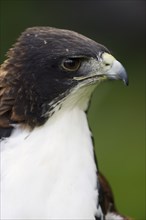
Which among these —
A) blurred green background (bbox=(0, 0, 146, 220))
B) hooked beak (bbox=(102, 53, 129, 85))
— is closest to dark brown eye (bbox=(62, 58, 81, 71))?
hooked beak (bbox=(102, 53, 129, 85))

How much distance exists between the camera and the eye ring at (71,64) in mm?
4320

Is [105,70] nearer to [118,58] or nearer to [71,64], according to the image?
[71,64]

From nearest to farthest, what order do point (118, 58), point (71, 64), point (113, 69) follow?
point (71, 64)
point (113, 69)
point (118, 58)

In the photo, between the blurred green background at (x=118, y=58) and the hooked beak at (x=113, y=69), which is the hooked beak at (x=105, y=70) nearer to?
the hooked beak at (x=113, y=69)

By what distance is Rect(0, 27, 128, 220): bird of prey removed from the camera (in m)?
4.31

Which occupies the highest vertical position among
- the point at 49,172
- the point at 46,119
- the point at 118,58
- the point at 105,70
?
the point at 105,70

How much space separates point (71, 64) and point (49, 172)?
0.48 metres

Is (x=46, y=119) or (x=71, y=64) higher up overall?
(x=71, y=64)

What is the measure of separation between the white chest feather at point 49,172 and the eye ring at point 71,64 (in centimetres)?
20

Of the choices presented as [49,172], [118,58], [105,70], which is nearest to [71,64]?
[105,70]

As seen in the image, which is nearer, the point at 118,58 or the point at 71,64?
the point at 71,64

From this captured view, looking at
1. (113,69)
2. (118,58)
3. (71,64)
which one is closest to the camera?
(71,64)

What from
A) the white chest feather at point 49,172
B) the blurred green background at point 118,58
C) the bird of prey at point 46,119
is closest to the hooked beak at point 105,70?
the bird of prey at point 46,119

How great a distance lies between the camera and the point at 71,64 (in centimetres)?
434
